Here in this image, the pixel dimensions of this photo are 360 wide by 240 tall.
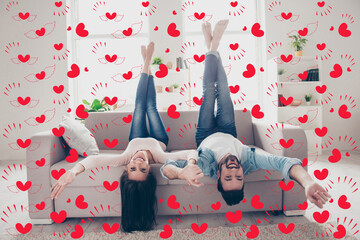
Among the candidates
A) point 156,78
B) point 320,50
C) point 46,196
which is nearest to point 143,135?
point 46,196

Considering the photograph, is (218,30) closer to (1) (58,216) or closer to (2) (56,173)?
(2) (56,173)

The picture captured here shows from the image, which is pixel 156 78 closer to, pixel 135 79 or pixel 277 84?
pixel 135 79

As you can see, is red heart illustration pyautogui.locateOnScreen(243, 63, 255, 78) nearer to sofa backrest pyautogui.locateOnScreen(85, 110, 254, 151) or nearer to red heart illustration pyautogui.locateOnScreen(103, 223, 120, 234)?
sofa backrest pyautogui.locateOnScreen(85, 110, 254, 151)

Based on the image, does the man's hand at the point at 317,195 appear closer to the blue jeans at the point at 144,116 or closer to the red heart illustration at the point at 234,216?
A: the red heart illustration at the point at 234,216

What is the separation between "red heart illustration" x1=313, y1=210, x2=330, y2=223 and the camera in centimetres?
173

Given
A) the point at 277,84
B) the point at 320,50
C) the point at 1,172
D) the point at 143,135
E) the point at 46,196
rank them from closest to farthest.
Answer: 1. the point at 46,196
2. the point at 143,135
3. the point at 1,172
4. the point at 277,84
5. the point at 320,50

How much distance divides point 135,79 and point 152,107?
2.24 metres

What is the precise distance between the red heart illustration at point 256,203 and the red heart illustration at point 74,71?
3596mm

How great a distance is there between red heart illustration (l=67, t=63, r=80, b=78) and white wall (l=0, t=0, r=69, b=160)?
0.10 m

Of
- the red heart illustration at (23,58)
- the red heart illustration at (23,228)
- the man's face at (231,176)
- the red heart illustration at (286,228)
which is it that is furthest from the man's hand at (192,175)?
the red heart illustration at (23,58)

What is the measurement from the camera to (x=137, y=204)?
1.56 m

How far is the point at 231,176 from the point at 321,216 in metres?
0.85

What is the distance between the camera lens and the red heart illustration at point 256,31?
4.32m

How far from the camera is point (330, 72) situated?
4.24m
